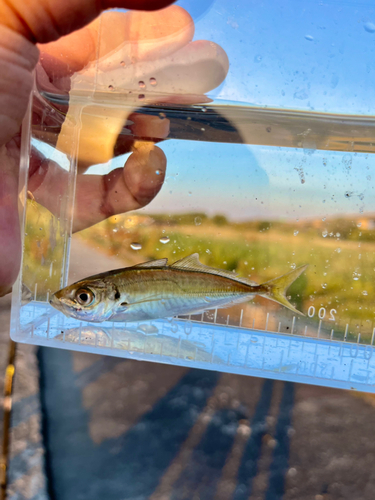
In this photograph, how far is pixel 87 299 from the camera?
19.1 inches

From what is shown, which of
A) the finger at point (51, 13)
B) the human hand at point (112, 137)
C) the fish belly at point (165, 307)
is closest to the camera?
the finger at point (51, 13)

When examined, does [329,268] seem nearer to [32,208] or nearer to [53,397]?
[32,208]

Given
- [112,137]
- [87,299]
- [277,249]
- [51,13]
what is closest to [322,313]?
[277,249]

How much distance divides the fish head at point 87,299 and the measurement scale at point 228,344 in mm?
200

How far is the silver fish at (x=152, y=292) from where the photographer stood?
0.49 metres

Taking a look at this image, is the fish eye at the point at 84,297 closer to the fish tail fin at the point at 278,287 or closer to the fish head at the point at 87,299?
the fish head at the point at 87,299

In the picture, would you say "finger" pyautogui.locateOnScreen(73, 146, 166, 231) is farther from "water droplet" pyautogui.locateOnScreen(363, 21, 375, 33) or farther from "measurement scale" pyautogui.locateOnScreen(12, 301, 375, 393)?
"water droplet" pyautogui.locateOnScreen(363, 21, 375, 33)

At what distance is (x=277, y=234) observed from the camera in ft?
2.51

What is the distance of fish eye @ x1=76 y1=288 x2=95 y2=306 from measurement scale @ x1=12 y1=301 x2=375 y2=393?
0.70 feet

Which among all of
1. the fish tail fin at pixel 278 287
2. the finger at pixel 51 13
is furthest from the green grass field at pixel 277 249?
the finger at pixel 51 13

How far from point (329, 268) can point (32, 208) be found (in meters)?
0.71

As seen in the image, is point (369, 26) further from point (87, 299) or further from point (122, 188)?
point (87, 299)

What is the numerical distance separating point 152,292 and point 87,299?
0.11 meters

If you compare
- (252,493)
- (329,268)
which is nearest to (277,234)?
(329,268)
